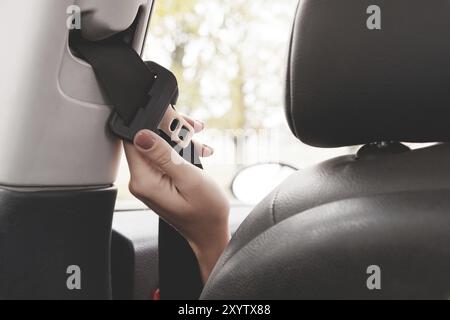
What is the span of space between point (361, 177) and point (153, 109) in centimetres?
52

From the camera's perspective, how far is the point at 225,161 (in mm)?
3285

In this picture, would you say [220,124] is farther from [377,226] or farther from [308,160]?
[377,226]

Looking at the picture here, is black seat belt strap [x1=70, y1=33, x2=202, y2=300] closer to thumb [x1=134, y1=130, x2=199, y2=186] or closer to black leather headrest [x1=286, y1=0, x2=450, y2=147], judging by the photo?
thumb [x1=134, y1=130, x2=199, y2=186]

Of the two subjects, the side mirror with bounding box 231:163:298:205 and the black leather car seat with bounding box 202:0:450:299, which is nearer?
the black leather car seat with bounding box 202:0:450:299

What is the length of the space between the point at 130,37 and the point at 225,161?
1.87 metres

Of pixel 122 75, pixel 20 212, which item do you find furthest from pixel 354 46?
pixel 20 212

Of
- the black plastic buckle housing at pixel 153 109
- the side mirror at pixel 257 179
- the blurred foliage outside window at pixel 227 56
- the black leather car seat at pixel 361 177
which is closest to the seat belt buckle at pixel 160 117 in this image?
the black plastic buckle housing at pixel 153 109

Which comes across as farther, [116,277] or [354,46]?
[116,277]

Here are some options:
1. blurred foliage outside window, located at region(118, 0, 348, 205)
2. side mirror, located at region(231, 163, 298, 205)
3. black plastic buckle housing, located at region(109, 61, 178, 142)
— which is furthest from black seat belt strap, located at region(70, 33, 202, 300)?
blurred foliage outside window, located at region(118, 0, 348, 205)

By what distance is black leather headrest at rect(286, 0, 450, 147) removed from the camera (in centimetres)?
104

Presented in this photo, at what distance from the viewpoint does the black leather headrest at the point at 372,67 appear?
104 centimetres

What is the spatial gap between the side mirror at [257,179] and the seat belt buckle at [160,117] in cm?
66

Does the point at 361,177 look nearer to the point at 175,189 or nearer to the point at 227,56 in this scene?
the point at 175,189

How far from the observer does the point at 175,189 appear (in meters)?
1.45
